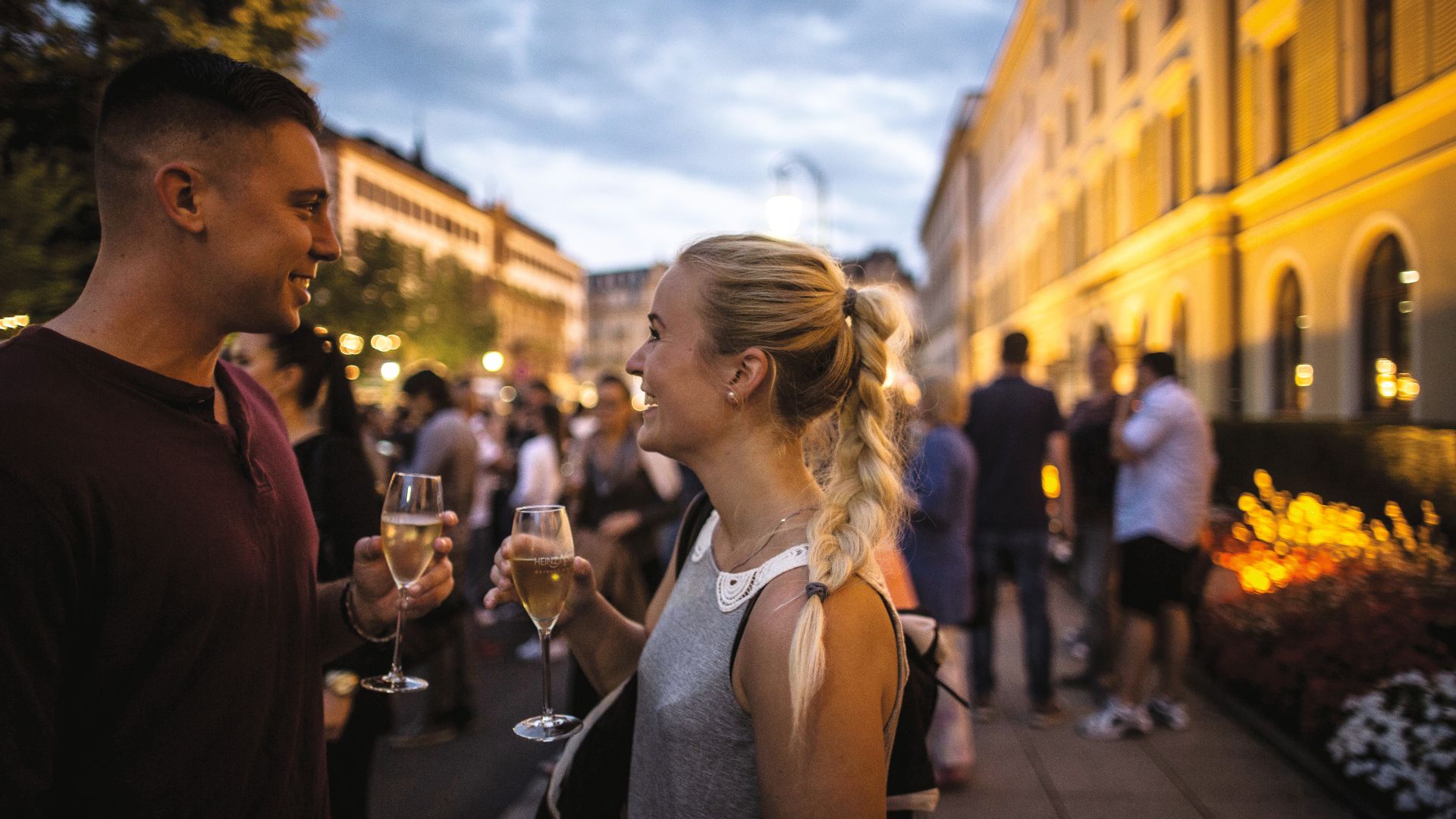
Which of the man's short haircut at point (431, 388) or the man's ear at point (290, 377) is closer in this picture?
the man's ear at point (290, 377)

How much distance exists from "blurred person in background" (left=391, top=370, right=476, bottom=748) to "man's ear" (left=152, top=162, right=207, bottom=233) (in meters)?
2.74

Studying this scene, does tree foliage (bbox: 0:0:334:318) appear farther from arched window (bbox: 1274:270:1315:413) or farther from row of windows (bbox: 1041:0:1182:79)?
row of windows (bbox: 1041:0:1182:79)

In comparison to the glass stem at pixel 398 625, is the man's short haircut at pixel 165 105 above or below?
above

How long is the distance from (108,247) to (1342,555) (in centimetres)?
669

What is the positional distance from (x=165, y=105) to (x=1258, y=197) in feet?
55.3

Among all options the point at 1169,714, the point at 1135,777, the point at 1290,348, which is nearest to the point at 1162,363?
the point at 1169,714

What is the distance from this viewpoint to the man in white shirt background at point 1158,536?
211 inches

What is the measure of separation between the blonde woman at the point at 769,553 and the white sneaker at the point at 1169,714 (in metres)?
4.51

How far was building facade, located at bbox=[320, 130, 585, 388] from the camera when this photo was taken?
60.0m

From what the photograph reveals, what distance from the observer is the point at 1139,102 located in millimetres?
20031

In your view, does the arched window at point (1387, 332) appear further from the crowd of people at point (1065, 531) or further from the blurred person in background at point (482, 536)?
the blurred person in background at point (482, 536)

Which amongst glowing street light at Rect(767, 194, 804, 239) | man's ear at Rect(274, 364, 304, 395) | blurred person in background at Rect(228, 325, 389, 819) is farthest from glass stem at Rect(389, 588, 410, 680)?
glowing street light at Rect(767, 194, 804, 239)

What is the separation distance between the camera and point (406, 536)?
2.11 metres

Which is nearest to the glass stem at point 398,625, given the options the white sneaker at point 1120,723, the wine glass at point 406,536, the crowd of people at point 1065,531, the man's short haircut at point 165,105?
the wine glass at point 406,536
